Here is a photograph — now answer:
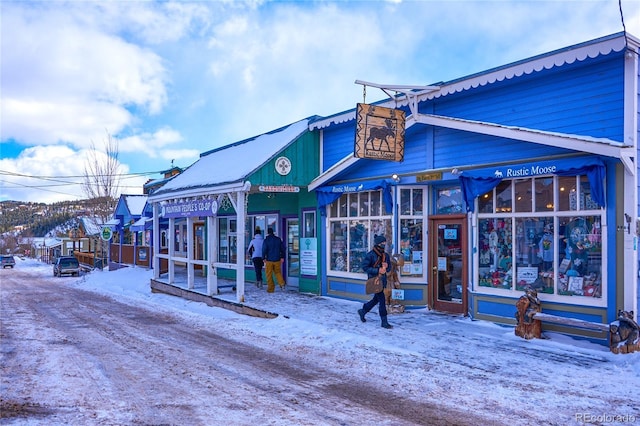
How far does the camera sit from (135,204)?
3303cm

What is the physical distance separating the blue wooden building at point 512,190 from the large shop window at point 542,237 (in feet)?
0.07

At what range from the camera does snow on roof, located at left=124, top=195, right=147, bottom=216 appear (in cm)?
3219

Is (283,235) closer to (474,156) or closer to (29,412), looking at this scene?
(474,156)

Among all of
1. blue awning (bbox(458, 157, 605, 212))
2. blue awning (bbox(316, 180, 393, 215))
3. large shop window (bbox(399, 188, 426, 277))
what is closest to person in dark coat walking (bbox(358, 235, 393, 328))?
large shop window (bbox(399, 188, 426, 277))

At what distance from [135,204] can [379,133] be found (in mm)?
25499

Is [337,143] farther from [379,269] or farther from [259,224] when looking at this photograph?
[259,224]

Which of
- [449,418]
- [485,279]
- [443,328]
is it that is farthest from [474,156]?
[449,418]

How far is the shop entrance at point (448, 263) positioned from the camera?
1127 centimetres

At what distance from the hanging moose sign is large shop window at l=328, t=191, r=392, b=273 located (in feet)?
6.47

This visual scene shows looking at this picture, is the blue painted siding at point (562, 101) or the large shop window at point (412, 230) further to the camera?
the large shop window at point (412, 230)

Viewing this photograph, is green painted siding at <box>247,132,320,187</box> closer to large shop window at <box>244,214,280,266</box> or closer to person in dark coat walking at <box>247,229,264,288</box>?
person in dark coat walking at <box>247,229,264,288</box>

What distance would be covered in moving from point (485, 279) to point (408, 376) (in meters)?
4.17

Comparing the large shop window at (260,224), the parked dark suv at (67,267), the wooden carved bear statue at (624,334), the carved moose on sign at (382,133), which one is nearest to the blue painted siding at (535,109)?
the carved moose on sign at (382,133)

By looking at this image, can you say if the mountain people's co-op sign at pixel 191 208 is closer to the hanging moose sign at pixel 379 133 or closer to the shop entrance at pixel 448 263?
the hanging moose sign at pixel 379 133
